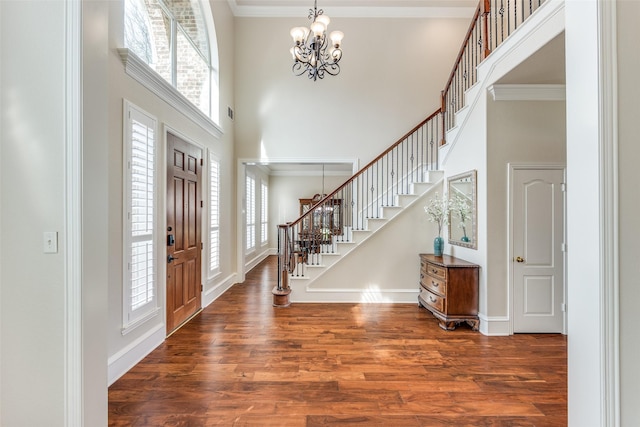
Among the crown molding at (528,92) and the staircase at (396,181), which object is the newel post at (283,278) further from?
the crown molding at (528,92)

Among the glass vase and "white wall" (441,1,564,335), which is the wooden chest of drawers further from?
the glass vase

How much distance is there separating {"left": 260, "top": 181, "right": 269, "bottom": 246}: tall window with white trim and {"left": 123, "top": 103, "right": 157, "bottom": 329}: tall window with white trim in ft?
19.8

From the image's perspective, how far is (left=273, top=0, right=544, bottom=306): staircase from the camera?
171 inches

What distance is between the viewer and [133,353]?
2.69 meters

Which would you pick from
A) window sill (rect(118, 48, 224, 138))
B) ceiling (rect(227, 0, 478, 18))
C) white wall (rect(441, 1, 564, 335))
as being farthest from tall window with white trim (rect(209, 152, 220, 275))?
white wall (rect(441, 1, 564, 335))

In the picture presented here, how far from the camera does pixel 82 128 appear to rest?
1.57 meters
